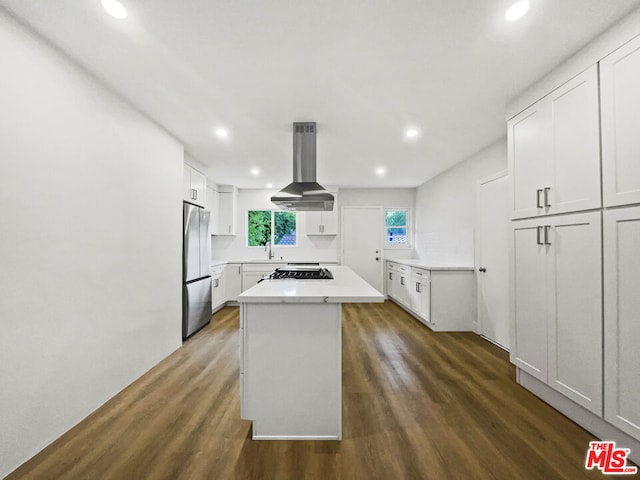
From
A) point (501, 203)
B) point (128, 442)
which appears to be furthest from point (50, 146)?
point (501, 203)

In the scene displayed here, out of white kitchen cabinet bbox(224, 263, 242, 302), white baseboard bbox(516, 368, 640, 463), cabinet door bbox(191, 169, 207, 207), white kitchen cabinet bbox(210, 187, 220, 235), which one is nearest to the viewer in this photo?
white baseboard bbox(516, 368, 640, 463)

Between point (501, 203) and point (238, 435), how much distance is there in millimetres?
3520

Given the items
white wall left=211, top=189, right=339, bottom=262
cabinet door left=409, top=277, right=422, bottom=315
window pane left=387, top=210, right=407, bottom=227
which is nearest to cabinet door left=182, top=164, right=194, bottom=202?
white wall left=211, top=189, right=339, bottom=262

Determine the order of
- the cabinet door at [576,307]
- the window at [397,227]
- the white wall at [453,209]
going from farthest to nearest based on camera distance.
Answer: the window at [397,227], the white wall at [453,209], the cabinet door at [576,307]

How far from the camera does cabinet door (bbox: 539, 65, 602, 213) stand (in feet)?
5.80

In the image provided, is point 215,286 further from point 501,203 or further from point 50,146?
point 501,203

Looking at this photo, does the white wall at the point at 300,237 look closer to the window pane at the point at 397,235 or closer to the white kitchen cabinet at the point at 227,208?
the white kitchen cabinet at the point at 227,208

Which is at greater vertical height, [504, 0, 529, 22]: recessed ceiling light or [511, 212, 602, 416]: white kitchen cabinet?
[504, 0, 529, 22]: recessed ceiling light

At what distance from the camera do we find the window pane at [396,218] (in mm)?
6371

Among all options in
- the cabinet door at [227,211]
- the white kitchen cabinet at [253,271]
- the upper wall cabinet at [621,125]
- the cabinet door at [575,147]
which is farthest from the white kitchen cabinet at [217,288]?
the upper wall cabinet at [621,125]

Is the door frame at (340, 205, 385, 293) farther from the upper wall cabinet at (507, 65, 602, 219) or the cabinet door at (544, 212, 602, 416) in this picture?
the cabinet door at (544, 212, 602, 416)

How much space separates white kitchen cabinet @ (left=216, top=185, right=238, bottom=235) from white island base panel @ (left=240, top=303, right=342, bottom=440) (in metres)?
4.40

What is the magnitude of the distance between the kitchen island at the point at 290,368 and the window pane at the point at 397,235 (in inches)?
188

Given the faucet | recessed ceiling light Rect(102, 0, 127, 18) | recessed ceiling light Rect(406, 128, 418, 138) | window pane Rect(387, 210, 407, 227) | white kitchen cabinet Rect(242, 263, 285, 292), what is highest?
recessed ceiling light Rect(406, 128, 418, 138)
